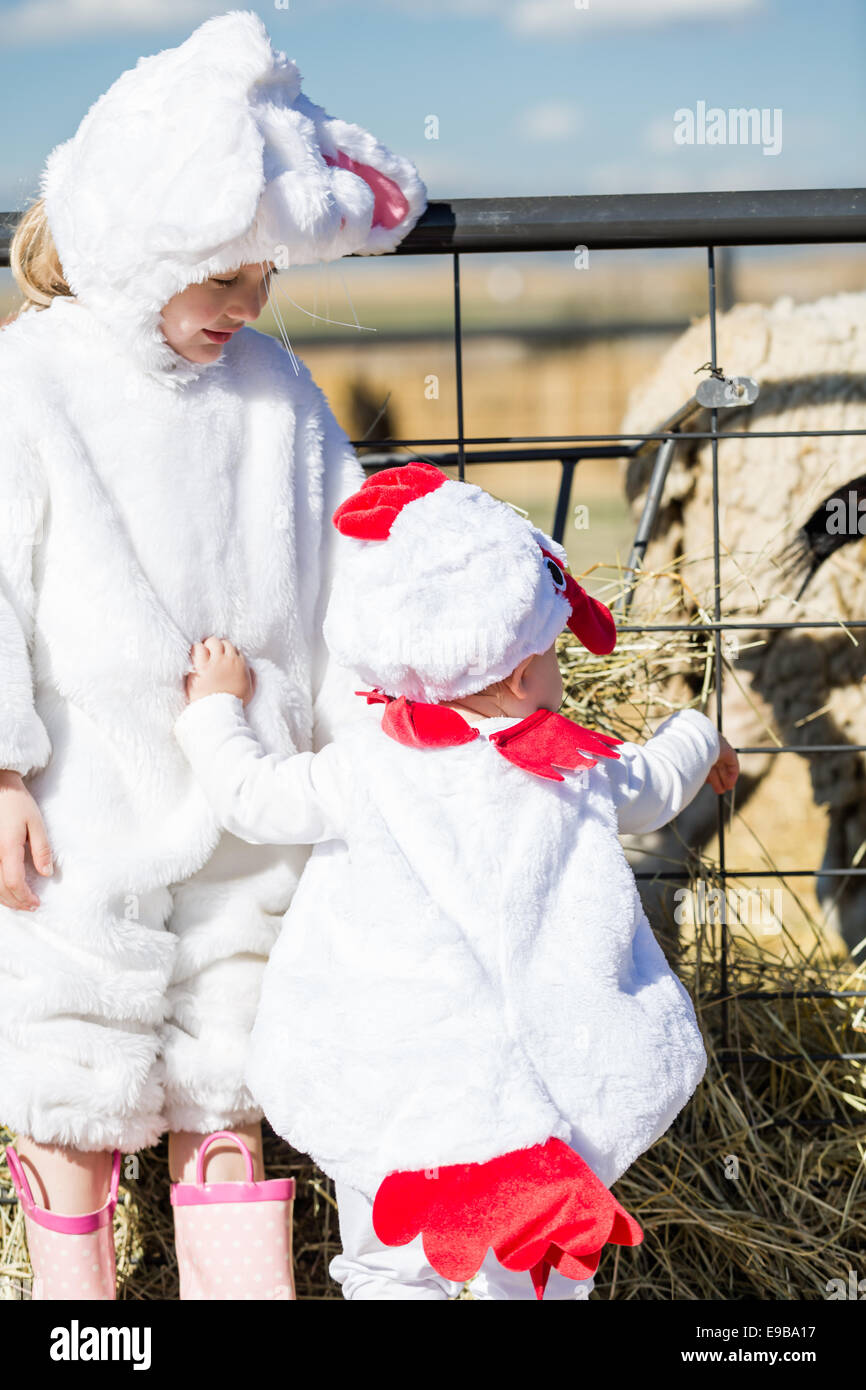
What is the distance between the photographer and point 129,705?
1487 millimetres

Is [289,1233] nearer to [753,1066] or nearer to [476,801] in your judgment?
[476,801]

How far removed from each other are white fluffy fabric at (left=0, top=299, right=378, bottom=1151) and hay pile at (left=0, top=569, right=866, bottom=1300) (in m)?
0.49

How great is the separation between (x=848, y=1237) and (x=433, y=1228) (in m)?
1.02

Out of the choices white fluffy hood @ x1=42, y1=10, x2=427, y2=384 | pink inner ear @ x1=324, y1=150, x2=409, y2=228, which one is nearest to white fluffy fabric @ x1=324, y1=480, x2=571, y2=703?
white fluffy hood @ x1=42, y1=10, x2=427, y2=384

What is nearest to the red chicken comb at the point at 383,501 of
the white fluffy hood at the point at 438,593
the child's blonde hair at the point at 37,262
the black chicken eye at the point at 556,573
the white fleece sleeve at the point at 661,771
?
the white fluffy hood at the point at 438,593

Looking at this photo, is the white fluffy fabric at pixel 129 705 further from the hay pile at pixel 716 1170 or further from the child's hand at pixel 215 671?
the hay pile at pixel 716 1170

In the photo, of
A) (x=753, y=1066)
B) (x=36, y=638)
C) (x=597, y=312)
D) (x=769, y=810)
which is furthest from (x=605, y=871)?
(x=597, y=312)

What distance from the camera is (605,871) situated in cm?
140

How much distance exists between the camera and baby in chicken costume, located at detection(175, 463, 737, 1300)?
4.25 ft

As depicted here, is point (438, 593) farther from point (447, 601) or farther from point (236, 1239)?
point (236, 1239)

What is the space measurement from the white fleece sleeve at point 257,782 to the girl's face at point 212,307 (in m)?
0.42

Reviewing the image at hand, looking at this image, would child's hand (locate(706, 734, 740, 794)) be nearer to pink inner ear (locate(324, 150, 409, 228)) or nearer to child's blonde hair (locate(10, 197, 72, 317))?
pink inner ear (locate(324, 150, 409, 228))

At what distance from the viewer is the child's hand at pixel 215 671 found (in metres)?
1.51

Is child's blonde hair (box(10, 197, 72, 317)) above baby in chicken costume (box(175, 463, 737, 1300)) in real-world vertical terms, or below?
above
